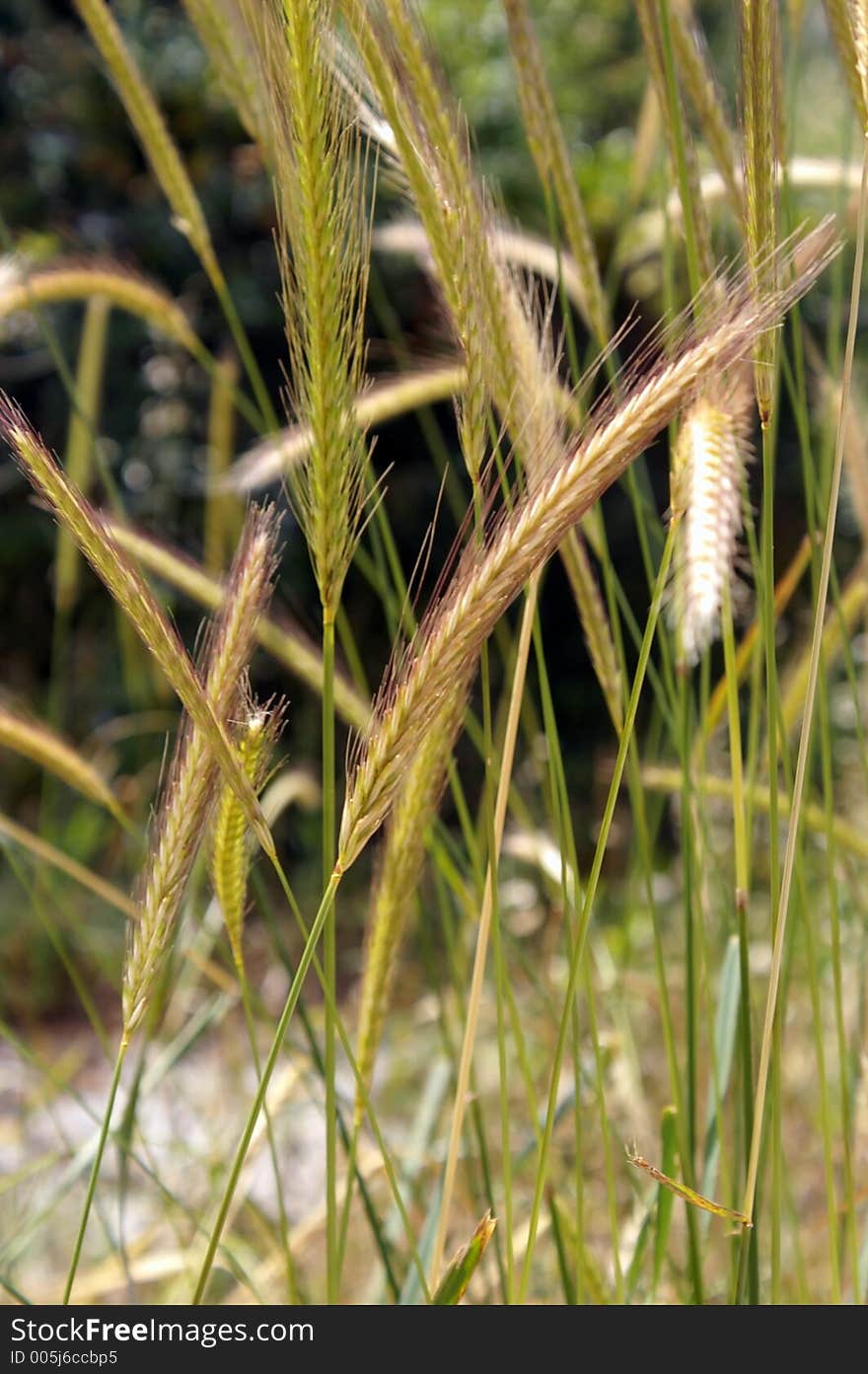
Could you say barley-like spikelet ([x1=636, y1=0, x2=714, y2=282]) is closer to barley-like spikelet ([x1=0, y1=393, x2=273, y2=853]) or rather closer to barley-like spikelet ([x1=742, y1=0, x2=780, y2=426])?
barley-like spikelet ([x1=742, y1=0, x2=780, y2=426])

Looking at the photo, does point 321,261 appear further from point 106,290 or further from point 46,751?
point 106,290

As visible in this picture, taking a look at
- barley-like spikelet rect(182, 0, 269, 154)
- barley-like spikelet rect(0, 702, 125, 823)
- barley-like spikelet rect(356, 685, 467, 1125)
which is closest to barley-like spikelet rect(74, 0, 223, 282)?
barley-like spikelet rect(182, 0, 269, 154)

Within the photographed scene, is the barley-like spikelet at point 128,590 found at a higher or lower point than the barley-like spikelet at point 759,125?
lower

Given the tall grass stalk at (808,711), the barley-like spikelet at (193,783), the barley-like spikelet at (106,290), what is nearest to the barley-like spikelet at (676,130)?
the tall grass stalk at (808,711)

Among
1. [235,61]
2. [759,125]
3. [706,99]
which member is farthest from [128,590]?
[235,61]

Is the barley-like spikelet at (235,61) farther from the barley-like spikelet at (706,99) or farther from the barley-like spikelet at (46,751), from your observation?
the barley-like spikelet at (46,751)
